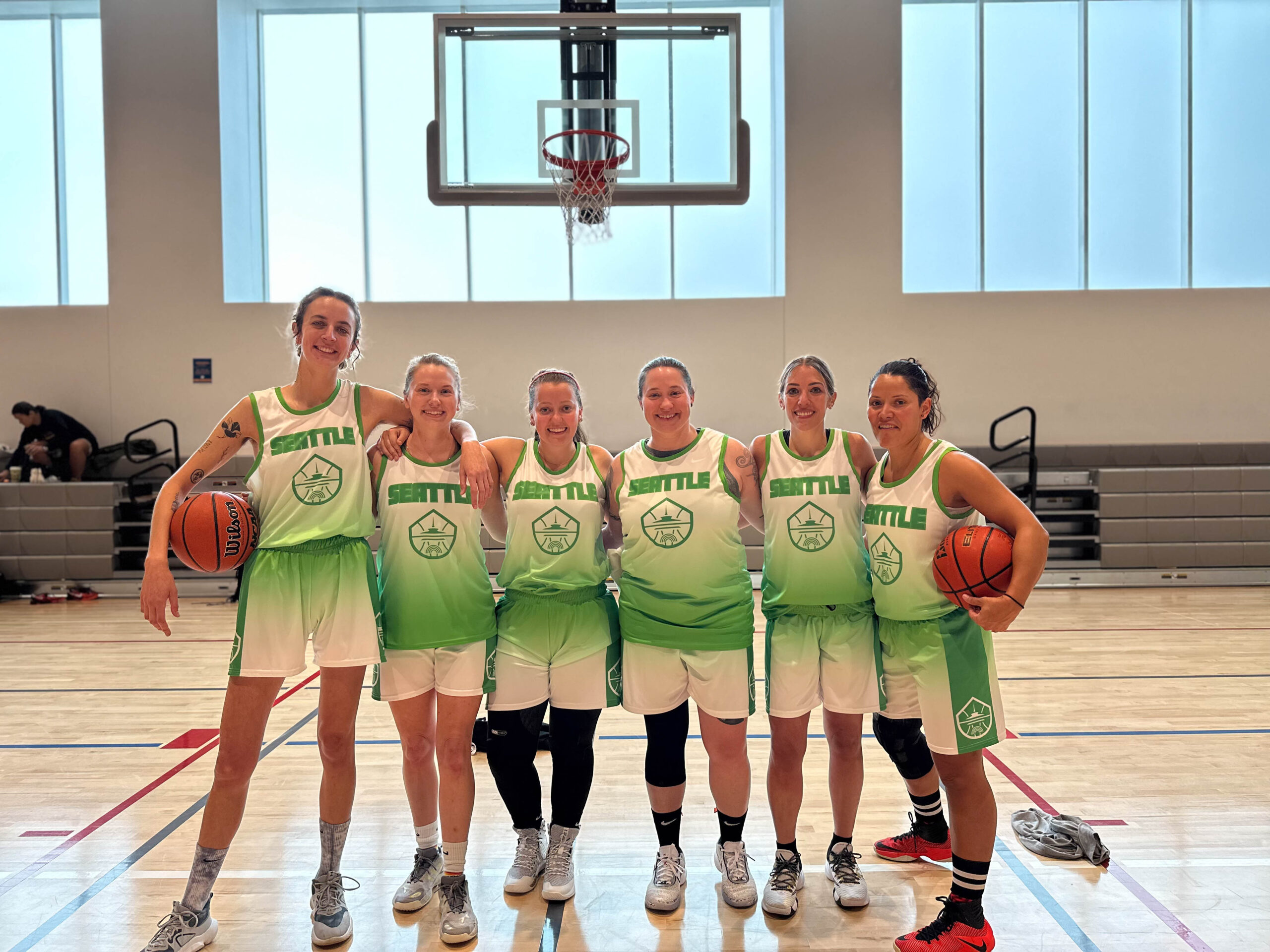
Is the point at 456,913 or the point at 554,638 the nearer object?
the point at 456,913

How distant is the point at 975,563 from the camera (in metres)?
2.07

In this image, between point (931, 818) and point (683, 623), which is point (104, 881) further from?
point (931, 818)

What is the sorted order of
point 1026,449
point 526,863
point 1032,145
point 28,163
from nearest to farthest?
point 526,863
point 1026,449
point 1032,145
point 28,163

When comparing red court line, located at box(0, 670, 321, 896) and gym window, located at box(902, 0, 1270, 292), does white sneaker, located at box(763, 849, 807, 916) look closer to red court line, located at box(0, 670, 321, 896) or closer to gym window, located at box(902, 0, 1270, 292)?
red court line, located at box(0, 670, 321, 896)

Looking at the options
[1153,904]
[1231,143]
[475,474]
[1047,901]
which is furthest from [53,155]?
[1231,143]

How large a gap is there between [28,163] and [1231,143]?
44.2 ft

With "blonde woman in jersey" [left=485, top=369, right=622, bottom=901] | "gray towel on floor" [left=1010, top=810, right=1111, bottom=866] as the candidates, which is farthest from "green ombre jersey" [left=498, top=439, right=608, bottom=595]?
"gray towel on floor" [left=1010, top=810, right=1111, bottom=866]

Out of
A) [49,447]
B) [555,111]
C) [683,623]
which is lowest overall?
[683,623]

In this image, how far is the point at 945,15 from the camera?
30.0ft

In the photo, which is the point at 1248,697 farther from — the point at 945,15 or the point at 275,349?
the point at 275,349

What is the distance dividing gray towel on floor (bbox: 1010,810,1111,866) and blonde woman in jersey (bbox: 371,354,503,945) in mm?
1795

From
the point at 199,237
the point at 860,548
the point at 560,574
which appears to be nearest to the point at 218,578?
the point at 199,237

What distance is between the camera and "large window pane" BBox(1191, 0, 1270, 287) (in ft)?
29.6

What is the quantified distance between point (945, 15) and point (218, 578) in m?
9.71
